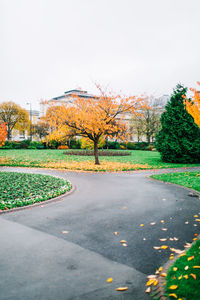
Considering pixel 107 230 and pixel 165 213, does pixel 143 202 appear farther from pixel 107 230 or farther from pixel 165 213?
pixel 107 230

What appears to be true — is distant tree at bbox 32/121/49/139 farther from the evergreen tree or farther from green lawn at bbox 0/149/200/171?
the evergreen tree

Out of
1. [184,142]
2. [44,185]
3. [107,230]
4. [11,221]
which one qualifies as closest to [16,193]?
[44,185]

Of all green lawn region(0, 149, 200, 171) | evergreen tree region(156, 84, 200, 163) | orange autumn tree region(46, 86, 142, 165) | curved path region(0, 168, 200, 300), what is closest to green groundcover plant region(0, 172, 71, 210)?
curved path region(0, 168, 200, 300)

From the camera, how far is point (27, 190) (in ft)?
28.7

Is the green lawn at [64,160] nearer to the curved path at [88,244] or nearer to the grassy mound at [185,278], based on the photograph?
the curved path at [88,244]

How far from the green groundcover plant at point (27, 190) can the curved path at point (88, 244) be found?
1.77ft

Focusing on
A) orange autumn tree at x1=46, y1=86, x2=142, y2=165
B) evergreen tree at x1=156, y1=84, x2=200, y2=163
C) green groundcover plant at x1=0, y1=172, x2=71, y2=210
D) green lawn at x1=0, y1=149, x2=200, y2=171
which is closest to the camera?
green groundcover plant at x1=0, y1=172, x2=71, y2=210

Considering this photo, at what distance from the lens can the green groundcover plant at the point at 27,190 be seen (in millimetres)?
7128

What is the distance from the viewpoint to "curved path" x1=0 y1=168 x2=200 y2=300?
10.4 ft

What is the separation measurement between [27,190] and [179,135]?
14.7 meters

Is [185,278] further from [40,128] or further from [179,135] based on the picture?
[40,128]

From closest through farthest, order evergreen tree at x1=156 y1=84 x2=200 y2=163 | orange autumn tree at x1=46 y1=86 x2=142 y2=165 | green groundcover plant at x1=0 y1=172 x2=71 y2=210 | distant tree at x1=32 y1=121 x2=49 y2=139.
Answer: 1. green groundcover plant at x1=0 y1=172 x2=71 y2=210
2. orange autumn tree at x1=46 y1=86 x2=142 y2=165
3. evergreen tree at x1=156 y1=84 x2=200 y2=163
4. distant tree at x1=32 y1=121 x2=49 y2=139

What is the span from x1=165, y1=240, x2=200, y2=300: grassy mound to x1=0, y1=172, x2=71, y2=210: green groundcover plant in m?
4.80

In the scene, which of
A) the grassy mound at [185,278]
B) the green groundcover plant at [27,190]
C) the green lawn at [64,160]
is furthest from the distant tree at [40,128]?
the grassy mound at [185,278]
